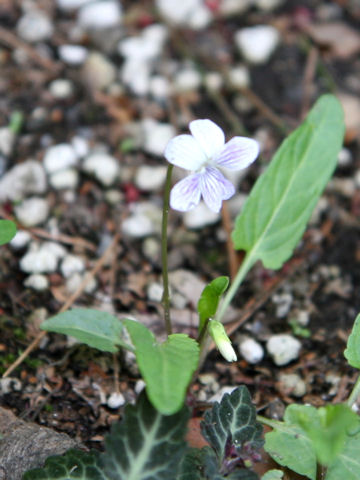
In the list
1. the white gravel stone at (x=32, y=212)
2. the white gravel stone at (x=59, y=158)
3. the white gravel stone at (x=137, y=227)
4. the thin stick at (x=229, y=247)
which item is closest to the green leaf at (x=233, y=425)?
the thin stick at (x=229, y=247)

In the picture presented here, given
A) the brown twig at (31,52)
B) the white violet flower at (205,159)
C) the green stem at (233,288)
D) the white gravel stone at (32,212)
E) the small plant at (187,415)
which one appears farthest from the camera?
the brown twig at (31,52)

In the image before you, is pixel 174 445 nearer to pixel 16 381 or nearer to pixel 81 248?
pixel 16 381

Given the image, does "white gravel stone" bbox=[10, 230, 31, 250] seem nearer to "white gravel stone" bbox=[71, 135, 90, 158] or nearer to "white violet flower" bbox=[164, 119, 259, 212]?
"white gravel stone" bbox=[71, 135, 90, 158]

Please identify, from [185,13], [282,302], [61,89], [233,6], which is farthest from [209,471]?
[233,6]

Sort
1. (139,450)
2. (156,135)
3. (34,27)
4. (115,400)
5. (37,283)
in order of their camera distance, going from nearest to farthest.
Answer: (139,450) < (115,400) < (37,283) < (156,135) < (34,27)

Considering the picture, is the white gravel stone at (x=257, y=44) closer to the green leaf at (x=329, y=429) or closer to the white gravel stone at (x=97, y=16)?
the white gravel stone at (x=97, y=16)

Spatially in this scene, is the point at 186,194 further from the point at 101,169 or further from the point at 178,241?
the point at 101,169

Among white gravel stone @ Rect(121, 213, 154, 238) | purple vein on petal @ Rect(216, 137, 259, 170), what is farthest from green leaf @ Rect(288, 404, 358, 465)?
white gravel stone @ Rect(121, 213, 154, 238)
